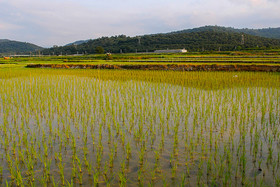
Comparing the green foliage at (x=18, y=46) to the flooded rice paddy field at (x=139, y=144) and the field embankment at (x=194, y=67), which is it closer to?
the field embankment at (x=194, y=67)

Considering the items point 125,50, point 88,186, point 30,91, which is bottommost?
point 88,186

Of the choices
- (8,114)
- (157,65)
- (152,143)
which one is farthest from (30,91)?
(157,65)

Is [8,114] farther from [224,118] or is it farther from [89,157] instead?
[224,118]

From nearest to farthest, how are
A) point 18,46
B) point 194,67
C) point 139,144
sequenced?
point 139,144 < point 194,67 < point 18,46

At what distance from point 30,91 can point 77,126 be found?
5027 mm

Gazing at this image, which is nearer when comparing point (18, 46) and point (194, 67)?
point (194, 67)

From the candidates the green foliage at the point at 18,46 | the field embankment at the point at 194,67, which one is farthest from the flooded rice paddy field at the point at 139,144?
the green foliage at the point at 18,46

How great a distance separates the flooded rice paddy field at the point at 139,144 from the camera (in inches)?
128

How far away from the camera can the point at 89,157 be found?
3.87 metres

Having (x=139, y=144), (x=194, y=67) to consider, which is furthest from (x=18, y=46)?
Answer: (x=139, y=144)

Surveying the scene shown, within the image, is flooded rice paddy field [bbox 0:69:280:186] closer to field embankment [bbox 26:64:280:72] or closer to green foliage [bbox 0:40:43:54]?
field embankment [bbox 26:64:280:72]

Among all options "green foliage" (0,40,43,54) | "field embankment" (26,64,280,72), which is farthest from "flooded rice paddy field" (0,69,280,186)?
"green foliage" (0,40,43,54)

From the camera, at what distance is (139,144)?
434cm

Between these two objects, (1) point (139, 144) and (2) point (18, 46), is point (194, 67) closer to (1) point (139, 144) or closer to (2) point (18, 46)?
(1) point (139, 144)
